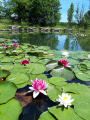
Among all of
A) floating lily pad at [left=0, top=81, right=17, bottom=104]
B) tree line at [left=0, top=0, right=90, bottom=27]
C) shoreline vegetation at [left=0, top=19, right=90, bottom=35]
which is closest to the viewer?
floating lily pad at [left=0, top=81, right=17, bottom=104]

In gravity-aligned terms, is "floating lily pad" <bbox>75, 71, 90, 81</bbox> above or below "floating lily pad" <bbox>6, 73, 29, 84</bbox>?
below

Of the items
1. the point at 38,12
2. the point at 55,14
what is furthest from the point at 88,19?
the point at 38,12

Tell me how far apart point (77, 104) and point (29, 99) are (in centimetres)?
41

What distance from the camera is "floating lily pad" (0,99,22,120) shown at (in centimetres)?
65

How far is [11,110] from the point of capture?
0.70 metres

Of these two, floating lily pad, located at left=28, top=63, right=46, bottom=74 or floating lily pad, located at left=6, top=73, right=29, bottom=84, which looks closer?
floating lily pad, located at left=6, top=73, right=29, bottom=84

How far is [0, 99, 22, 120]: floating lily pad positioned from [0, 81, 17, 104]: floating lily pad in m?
0.04

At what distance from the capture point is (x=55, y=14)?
20.4m

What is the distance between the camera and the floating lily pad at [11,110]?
0.65m

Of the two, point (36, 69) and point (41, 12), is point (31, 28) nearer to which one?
point (41, 12)

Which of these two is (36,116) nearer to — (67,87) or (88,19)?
(67,87)

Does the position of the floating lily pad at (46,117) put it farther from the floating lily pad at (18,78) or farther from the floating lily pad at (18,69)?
the floating lily pad at (18,69)

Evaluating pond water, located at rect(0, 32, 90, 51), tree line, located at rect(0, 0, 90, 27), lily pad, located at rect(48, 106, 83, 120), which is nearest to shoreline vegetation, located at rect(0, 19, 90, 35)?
tree line, located at rect(0, 0, 90, 27)

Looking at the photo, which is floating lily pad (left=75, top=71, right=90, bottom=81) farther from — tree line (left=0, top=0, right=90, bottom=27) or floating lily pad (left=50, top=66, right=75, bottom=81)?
tree line (left=0, top=0, right=90, bottom=27)
